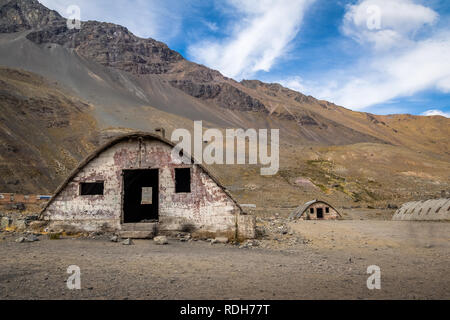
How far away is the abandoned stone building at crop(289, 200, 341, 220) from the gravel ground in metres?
13.5

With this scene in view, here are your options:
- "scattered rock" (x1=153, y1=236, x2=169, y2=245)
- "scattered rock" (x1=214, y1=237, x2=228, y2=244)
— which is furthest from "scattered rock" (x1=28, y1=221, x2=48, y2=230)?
"scattered rock" (x1=214, y1=237, x2=228, y2=244)

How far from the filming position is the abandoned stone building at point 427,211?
17891mm

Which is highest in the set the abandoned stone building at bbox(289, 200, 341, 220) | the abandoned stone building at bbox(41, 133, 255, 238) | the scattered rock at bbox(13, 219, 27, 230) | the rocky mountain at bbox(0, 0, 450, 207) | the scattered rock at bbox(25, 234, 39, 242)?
the rocky mountain at bbox(0, 0, 450, 207)

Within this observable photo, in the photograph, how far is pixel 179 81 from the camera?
134 metres

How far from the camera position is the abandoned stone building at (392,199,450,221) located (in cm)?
1789

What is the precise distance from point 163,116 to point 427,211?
65519 mm

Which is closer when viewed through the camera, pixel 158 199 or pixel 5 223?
pixel 158 199

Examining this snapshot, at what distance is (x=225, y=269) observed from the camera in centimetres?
686

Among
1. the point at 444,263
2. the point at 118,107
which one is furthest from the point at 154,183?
the point at 118,107

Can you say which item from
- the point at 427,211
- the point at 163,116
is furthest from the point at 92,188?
the point at 163,116

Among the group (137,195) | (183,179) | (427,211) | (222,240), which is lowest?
(222,240)

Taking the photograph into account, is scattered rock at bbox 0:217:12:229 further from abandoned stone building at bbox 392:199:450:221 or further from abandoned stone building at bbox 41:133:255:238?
abandoned stone building at bbox 392:199:450:221

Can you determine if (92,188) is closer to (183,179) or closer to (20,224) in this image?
(20,224)
